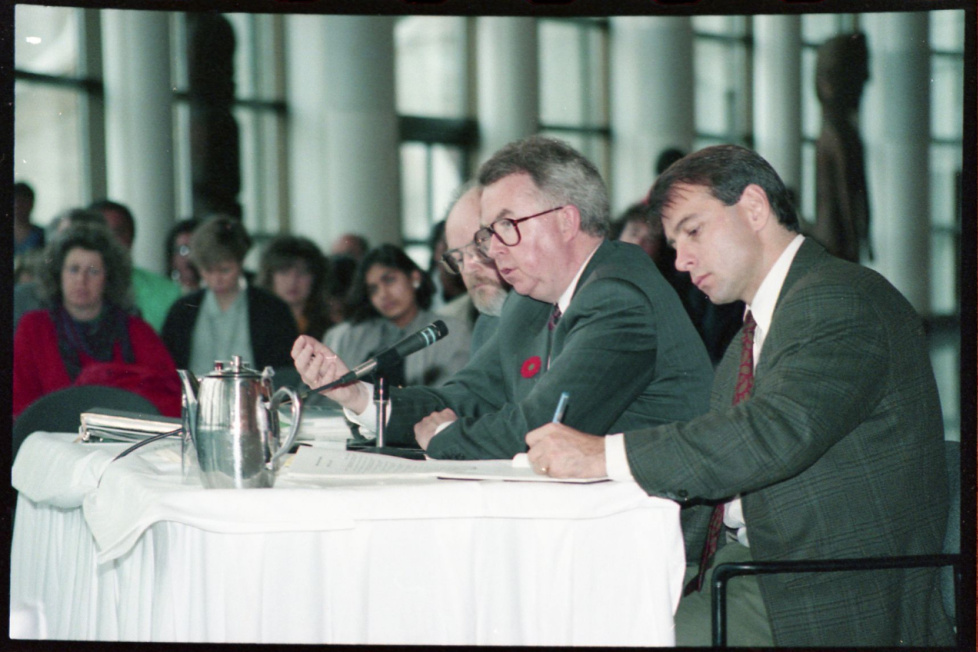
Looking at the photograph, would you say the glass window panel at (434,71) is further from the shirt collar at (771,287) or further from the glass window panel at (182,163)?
the shirt collar at (771,287)

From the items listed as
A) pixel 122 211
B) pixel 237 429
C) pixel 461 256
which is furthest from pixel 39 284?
pixel 237 429

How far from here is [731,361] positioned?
1.87 metres

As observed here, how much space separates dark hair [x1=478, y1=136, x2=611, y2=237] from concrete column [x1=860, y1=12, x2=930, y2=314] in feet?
1.98

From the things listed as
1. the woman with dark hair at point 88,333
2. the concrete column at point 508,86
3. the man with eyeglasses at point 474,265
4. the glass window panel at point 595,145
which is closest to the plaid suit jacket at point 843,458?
the man with eyeglasses at point 474,265

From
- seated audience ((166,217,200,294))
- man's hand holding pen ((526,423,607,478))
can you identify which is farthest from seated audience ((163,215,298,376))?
man's hand holding pen ((526,423,607,478))

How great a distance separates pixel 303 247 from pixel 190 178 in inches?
67.7

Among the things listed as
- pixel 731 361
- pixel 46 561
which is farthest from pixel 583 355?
pixel 46 561

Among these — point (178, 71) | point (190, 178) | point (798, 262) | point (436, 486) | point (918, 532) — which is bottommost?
point (918, 532)

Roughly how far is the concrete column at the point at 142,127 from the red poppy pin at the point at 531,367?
412 centimetres

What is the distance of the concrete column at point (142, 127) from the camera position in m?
5.91

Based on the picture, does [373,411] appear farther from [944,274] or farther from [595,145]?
[595,145]

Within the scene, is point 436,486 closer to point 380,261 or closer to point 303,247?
point 380,261

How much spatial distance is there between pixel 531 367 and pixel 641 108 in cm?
490

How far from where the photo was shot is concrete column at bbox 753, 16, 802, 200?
3.37m
